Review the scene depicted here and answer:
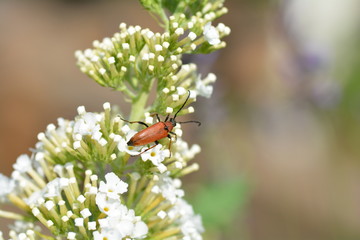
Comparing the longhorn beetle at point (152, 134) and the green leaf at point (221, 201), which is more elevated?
the green leaf at point (221, 201)

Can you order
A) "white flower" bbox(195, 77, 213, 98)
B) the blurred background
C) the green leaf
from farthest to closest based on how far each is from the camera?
the blurred background < the green leaf < "white flower" bbox(195, 77, 213, 98)

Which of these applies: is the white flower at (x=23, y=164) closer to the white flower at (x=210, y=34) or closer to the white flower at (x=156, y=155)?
the white flower at (x=156, y=155)

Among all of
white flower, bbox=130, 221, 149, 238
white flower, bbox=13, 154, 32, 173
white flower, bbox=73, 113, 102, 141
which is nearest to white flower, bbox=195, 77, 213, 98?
white flower, bbox=73, 113, 102, 141

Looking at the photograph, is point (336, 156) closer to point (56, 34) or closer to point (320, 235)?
point (320, 235)

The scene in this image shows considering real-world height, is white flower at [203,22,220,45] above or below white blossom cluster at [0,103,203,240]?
above

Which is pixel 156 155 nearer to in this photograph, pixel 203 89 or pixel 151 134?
pixel 151 134

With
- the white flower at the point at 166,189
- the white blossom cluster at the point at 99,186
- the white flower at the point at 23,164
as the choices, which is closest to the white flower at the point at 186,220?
the white blossom cluster at the point at 99,186

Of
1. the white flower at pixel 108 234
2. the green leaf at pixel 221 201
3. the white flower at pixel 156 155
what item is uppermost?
the green leaf at pixel 221 201

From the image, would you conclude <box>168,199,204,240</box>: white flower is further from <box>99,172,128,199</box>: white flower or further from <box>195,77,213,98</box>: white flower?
<box>195,77,213,98</box>: white flower
